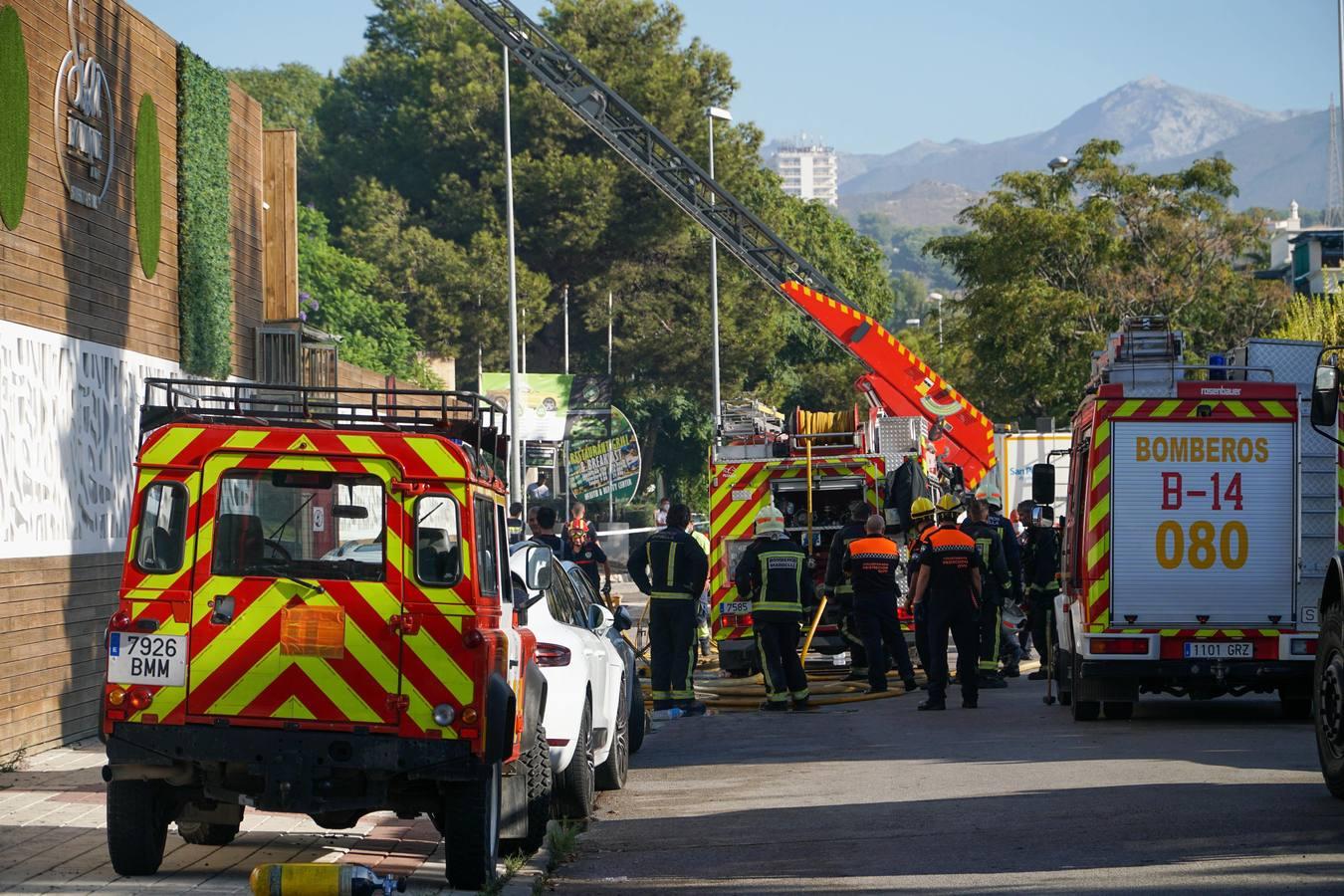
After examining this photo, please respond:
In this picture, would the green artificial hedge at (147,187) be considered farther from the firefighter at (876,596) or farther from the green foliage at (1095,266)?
the green foliage at (1095,266)

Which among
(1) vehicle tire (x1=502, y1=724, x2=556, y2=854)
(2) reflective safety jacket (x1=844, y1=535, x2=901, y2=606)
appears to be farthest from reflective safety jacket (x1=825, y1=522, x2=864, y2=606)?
(1) vehicle tire (x1=502, y1=724, x2=556, y2=854)

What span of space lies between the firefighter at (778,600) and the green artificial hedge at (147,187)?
5.96 meters

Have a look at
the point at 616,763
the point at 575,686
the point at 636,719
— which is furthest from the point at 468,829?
the point at 636,719

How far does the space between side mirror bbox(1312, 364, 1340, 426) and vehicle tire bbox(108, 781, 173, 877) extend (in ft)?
23.3

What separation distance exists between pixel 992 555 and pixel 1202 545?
12.9ft

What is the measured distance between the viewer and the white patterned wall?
1262 cm

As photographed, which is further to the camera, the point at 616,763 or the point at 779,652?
the point at 779,652

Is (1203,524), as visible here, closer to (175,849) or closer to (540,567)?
(540,567)

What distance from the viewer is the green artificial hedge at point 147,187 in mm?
15414

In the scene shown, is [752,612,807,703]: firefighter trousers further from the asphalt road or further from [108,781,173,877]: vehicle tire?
[108,781,173,877]: vehicle tire

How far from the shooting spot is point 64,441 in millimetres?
13625

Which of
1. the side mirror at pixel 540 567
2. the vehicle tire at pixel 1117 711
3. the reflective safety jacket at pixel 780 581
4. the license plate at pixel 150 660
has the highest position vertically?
the side mirror at pixel 540 567

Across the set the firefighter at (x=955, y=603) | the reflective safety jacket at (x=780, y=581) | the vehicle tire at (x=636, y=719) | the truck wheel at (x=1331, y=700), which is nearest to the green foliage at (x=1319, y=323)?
the firefighter at (x=955, y=603)

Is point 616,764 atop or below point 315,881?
below
